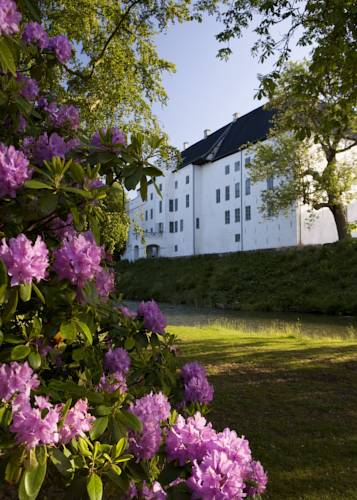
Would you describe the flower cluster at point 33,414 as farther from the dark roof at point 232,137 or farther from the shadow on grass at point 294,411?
the dark roof at point 232,137

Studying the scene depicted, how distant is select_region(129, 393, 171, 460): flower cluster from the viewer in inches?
64.0

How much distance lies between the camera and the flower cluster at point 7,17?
4.99 feet

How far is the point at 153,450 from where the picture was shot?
1.62m

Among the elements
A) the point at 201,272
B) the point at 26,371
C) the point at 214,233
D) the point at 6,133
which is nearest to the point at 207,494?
the point at 26,371

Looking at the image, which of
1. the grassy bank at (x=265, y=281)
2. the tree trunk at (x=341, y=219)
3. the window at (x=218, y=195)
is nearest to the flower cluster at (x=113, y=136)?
the grassy bank at (x=265, y=281)

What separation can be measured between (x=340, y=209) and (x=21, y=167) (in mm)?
29586

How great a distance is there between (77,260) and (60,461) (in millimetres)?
620

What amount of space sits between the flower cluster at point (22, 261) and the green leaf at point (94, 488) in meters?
0.60

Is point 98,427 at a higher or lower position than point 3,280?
lower

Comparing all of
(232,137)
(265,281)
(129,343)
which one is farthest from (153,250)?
(129,343)

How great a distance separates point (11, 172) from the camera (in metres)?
1.55

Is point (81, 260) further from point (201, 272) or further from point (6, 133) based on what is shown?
point (201, 272)

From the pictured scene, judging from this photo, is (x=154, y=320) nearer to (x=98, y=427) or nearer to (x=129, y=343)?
(x=129, y=343)

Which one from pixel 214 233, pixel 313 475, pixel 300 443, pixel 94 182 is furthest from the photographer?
pixel 214 233
